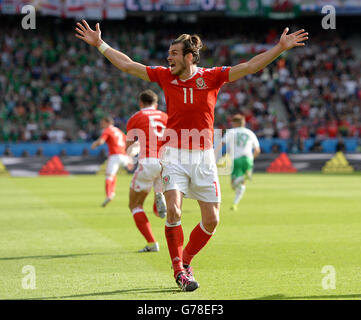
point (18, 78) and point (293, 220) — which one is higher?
point (18, 78)

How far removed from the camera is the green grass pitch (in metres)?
6.89

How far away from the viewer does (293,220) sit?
13789 mm

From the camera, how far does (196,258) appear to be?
908 cm

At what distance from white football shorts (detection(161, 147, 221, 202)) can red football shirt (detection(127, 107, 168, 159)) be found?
291 centimetres

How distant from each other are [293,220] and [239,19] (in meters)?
33.5

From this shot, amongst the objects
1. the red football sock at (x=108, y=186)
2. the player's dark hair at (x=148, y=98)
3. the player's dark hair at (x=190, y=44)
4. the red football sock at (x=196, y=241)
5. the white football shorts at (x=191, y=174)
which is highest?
the player's dark hair at (x=190, y=44)

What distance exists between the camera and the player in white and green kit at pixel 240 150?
16.3m

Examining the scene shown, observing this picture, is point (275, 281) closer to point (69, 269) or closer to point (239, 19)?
point (69, 269)

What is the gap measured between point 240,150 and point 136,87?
24321 millimetres

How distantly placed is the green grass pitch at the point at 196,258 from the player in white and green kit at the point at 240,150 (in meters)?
0.66
